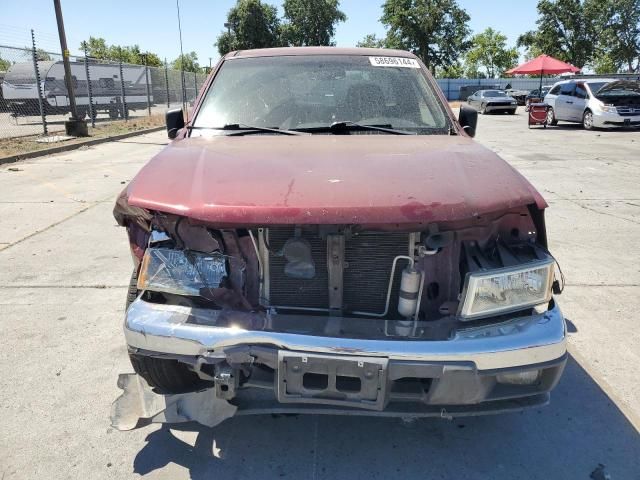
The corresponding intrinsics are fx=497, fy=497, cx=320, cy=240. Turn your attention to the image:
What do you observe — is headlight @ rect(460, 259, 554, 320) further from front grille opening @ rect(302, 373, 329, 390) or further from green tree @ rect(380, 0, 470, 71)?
green tree @ rect(380, 0, 470, 71)

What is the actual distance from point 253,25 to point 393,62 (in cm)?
5691

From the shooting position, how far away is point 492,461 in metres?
2.26

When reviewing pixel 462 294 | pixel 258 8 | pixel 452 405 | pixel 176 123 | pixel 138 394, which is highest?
pixel 258 8

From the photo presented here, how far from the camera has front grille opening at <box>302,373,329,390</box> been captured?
194cm

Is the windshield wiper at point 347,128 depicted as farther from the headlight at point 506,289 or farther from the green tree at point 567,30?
the green tree at point 567,30

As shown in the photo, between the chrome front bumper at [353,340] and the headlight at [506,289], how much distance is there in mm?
62

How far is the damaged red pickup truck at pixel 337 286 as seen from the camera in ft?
6.18

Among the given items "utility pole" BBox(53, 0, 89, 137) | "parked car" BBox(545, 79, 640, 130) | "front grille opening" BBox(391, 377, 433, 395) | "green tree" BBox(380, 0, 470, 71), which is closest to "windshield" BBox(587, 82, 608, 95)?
"parked car" BBox(545, 79, 640, 130)

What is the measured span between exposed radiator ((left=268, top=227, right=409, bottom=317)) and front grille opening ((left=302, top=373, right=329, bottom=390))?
337 mm

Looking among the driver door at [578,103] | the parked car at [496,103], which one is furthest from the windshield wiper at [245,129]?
the parked car at [496,103]

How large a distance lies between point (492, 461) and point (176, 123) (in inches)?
124

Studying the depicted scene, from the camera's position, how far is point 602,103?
54.0 feet

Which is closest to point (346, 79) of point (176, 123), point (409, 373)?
point (176, 123)

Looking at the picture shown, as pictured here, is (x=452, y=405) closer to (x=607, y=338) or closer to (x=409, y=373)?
(x=409, y=373)
